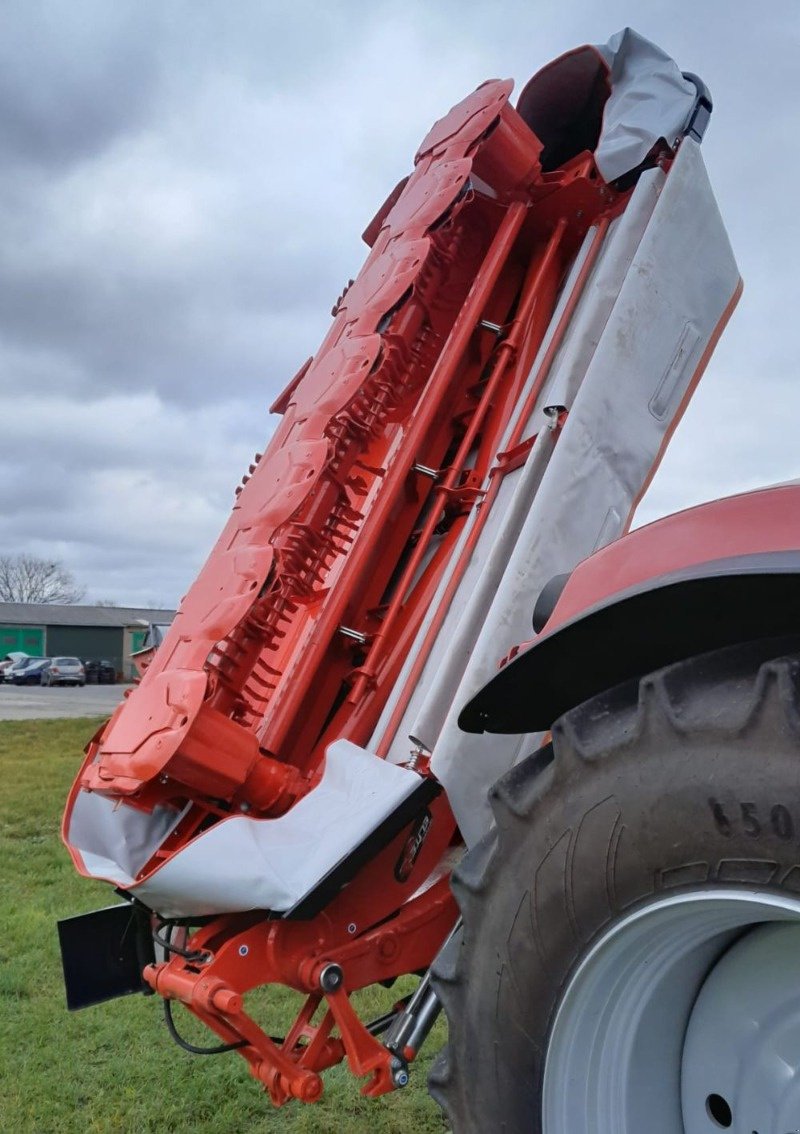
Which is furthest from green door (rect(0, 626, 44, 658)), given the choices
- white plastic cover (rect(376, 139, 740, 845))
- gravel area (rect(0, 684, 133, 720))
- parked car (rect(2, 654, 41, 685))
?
white plastic cover (rect(376, 139, 740, 845))

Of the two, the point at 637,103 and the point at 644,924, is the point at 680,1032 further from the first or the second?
the point at 637,103

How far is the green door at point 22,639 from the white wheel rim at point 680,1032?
56.1m

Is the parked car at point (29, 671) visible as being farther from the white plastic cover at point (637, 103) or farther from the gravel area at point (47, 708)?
the white plastic cover at point (637, 103)

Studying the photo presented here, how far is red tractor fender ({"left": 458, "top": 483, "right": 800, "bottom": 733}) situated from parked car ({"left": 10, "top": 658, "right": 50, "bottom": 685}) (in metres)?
41.2

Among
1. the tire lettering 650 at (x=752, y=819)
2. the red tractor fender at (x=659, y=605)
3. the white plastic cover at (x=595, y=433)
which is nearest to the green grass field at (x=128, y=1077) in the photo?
the white plastic cover at (x=595, y=433)

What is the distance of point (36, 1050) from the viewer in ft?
11.1

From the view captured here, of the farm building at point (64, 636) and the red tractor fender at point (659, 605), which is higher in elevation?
the farm building at point (64, 636)

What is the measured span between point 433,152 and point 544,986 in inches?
102

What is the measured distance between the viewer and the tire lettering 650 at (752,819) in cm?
113

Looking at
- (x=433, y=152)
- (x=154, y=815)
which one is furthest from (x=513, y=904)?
(x=433, y=152)

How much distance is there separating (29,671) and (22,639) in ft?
50.4

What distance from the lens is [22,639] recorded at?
53.6 m

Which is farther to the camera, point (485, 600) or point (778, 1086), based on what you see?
point (485, 600)

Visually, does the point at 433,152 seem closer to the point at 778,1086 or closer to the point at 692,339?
the point at 692,339
